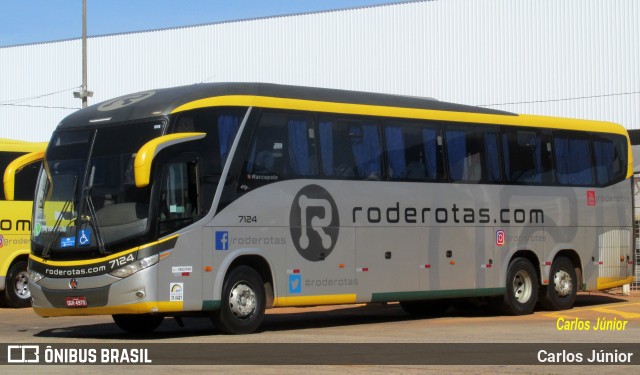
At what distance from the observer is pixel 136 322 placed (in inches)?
704

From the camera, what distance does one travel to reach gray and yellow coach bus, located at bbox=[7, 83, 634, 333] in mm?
16172

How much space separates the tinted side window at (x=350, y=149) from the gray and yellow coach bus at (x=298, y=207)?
0.03 m

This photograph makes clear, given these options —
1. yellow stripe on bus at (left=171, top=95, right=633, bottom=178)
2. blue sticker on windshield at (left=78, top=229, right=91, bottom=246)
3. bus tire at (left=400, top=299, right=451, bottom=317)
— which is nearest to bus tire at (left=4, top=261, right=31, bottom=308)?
bus tire at (left=400, top=299, right=451, bottom=317)

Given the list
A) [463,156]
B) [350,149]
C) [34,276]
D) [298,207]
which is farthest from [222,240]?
[463,156]

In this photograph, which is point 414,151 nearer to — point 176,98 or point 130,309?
point 176,98

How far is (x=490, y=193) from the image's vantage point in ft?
69.3

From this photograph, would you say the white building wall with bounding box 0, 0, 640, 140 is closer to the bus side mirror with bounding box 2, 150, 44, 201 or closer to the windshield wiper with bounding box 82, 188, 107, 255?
the bus side mirror with bounding box 2, 150, 44, 201

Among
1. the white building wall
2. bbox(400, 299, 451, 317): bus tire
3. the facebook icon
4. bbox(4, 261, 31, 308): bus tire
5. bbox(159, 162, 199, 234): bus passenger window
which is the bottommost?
bbox(400, 299, 451, 317): bus tire

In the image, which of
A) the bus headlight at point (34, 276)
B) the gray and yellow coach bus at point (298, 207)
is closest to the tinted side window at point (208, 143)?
the gray and yellow coach bus at point (298, 207)

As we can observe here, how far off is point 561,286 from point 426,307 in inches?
103

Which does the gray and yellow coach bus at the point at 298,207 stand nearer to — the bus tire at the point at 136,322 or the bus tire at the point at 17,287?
the bus tire at the point at 136,322

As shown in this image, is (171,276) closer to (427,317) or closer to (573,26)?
(427,317)

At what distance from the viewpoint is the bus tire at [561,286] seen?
22.3 meters

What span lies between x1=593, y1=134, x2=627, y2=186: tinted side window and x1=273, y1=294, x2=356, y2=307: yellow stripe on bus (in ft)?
23.5
